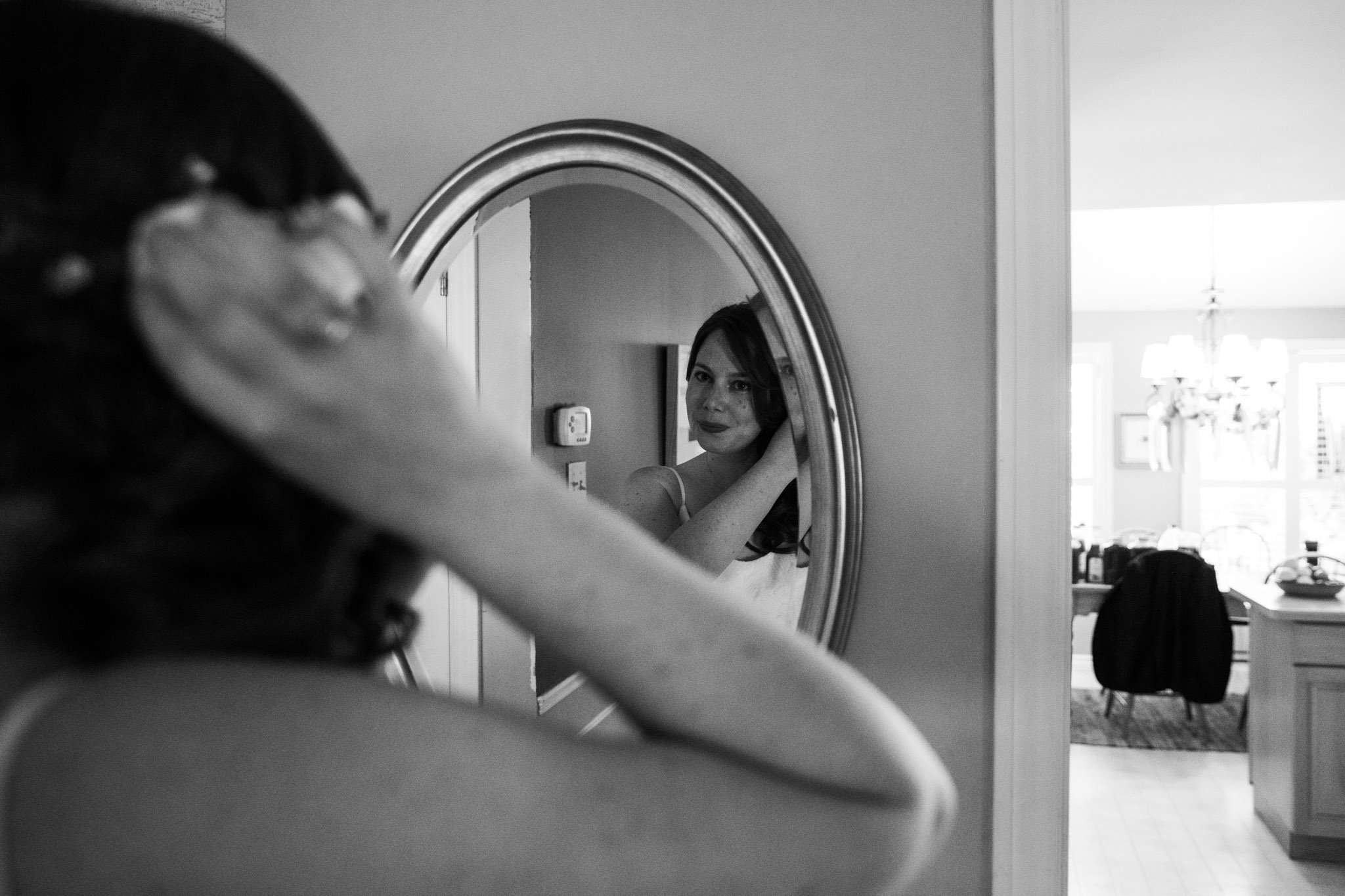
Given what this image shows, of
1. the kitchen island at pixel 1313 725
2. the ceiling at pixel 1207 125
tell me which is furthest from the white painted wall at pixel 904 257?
the kitchen island at pixel 1313 725

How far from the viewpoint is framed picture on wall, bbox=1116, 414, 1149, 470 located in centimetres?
682

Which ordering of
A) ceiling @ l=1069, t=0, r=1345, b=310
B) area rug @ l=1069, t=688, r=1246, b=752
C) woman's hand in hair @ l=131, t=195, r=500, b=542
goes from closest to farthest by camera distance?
woman's hand in hair @ l=131, t=195, r=500, b=542, ceiling @ l=1069, t=0, r=1345, b=310, area rug @ l=1069, t=688, r=1246, b=752

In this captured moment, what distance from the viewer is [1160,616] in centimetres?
447

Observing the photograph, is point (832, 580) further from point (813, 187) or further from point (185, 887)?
point (185, 887)

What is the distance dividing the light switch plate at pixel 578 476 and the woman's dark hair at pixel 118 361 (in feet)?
3.11

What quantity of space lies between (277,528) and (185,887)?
12 cm

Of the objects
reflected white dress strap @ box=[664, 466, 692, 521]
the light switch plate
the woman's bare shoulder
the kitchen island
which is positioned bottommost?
the kitchen island

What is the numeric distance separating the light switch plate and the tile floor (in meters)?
2.22

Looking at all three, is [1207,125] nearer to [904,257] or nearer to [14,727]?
[904,257]

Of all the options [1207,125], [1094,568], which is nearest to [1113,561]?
[1094,568]

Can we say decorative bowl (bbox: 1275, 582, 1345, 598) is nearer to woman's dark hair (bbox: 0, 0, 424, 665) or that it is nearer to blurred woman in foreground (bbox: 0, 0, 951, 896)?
blurred woman in foreground (bbox: 0, 0, 951, 896)

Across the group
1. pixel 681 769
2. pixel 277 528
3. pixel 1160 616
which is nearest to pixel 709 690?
pixel 681 769

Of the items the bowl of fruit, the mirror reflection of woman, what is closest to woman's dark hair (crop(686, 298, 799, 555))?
the mirror reflection of woman

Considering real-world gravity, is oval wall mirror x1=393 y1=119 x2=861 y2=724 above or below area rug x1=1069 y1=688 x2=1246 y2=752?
above
